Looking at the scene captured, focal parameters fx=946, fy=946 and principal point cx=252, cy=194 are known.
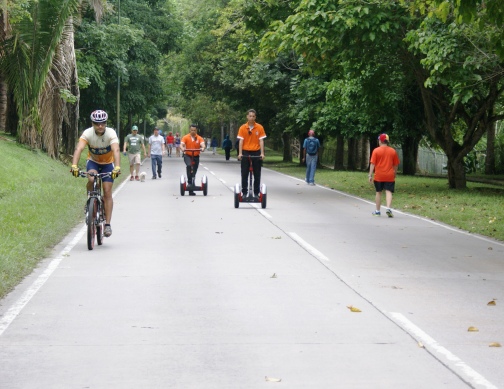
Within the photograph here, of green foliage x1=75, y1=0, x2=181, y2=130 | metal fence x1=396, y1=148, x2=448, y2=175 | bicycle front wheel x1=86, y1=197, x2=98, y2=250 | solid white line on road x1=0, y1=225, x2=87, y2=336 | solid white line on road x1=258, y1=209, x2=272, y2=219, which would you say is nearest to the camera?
solid white line on road x1=0, y1=225, x2=87, y2=336

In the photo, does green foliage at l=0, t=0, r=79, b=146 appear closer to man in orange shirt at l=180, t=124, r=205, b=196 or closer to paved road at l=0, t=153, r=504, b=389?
man in orange shirt at l=180, t=124, r=205, b=196

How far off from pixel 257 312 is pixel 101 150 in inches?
228

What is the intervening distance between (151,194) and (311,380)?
2004 centimetres

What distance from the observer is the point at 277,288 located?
1010cm

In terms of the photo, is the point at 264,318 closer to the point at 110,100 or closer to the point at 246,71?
the point at 246,71

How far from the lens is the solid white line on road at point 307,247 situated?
12844 millimetres

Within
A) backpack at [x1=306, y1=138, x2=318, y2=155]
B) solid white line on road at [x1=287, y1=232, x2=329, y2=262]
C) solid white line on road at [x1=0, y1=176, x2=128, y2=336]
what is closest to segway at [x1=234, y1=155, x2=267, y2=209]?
solid white line on road at [x1=287, y1=232, x2=329, y2=262]

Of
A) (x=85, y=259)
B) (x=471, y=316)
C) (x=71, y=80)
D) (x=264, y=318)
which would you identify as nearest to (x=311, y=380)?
(x=264, y=318)

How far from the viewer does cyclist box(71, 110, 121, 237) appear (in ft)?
44.3

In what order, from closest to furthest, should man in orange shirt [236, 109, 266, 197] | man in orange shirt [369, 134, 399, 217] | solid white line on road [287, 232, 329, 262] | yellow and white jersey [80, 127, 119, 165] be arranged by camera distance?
1. solid white line on road [287, 232, 329, 262]
2. yellow and white jersey [80, 127, 119, 165]
3. man in orange shirt [369, 134, 399, 217]
4. man in orange shirt [236, 109, 266, 197]

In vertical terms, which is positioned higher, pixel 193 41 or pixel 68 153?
pixel 193 41

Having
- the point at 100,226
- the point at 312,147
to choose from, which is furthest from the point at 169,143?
the point at 100,226

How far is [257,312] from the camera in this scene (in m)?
8.70

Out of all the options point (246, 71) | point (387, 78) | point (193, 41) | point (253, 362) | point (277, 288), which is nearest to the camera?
point (253, 362)
